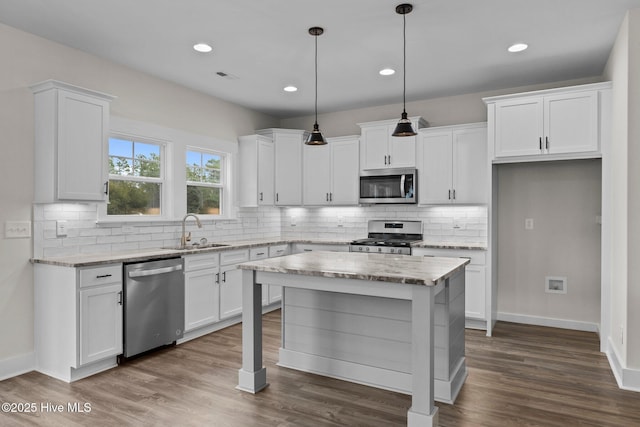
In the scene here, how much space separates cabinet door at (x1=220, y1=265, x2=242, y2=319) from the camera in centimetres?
450

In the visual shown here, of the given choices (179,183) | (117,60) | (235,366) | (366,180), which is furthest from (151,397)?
(366,180)

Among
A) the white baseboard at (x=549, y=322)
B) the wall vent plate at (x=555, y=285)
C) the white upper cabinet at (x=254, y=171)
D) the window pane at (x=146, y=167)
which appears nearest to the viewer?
the window pane at (x=146, y=167)

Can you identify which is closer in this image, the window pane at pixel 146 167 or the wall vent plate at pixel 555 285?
the window pane at pixel 146 167

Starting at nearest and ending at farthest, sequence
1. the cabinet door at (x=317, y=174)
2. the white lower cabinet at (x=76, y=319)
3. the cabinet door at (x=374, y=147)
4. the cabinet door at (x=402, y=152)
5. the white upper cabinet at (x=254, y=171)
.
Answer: the white lower cabinet at (x=76, y=319) → the cabinet door at (x=402, y=152) → the cabinet door at (x=374, y=147) → the white upper cabinet at (x=254, y=171) → the cabinet door at (x=317, y=174)

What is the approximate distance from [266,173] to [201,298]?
204 cm

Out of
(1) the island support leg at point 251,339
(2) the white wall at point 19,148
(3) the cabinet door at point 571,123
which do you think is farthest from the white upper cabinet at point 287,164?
(3) the cabinet door at point 571,123

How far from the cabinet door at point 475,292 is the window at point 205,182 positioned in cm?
317

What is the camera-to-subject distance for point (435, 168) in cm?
492

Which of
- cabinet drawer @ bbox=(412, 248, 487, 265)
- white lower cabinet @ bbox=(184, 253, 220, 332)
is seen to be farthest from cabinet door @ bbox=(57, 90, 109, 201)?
cabinet drawer @ bbox=(412, 248, 487, 265)

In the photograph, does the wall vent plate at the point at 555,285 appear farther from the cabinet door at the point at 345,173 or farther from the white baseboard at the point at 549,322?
the cabinet door at the point at 345,173

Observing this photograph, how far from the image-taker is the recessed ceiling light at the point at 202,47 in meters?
3.56

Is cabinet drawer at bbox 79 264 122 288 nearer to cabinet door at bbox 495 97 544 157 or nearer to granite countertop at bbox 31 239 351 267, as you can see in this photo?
granite countertop at bbox 31 239 351 267

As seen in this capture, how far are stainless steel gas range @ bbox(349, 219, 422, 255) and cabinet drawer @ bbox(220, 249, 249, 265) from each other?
1.30m

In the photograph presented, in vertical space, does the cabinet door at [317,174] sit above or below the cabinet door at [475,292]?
above
